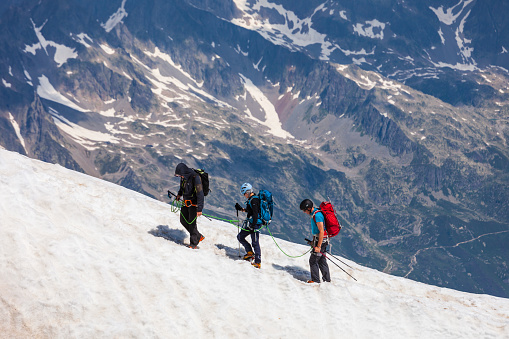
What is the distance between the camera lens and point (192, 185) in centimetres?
2145

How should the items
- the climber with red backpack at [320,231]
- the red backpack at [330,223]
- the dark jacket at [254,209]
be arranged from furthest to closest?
1. the dark jacket at [254,209]
2. the red backpack at [330,223]
3. the climber with red backpack at [320,231]

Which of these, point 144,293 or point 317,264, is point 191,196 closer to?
point 144,293

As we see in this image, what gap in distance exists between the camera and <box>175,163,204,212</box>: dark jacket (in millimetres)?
21328

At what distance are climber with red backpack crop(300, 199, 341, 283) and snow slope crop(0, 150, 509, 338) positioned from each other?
1008 mm

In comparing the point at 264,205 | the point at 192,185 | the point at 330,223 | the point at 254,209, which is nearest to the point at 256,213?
the point at 254,209

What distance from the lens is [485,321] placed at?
18.3 meters

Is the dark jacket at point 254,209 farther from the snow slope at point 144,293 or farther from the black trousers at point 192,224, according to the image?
the black trousers at point 192,224

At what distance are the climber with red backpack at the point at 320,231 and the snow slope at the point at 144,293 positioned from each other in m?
1.01

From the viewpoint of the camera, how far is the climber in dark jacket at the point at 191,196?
21375 mm

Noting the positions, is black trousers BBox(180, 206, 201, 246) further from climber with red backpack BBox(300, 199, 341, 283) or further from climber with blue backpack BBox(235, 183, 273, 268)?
climber with red backpack BBox(300, 199, 341, 283)

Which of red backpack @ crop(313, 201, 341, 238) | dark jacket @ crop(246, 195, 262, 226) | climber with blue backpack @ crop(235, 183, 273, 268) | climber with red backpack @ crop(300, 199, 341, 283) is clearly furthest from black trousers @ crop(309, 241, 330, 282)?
dark jacket @ crop(246, 195, 262, 226)

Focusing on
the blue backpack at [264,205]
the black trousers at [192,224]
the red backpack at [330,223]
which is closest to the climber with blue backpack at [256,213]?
the blue backpack at [264,205]

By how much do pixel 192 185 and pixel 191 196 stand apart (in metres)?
0.54

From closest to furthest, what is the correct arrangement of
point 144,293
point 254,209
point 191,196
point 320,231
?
point 144,293, point 320,231, point 254,209, point 191,196
